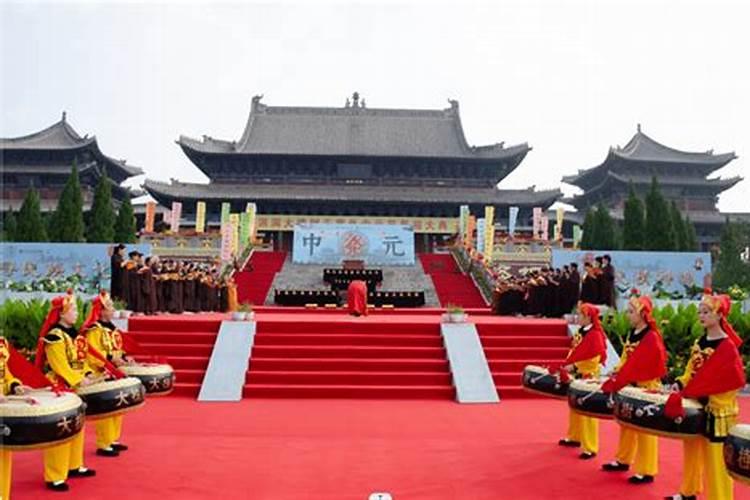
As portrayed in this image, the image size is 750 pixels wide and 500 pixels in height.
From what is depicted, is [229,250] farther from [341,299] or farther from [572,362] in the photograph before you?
[572,362]

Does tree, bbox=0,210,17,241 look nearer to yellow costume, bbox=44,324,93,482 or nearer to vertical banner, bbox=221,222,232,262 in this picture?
vertical banner, bbox=221,222,232,262

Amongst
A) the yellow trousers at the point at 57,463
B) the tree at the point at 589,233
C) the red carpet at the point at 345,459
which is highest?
the tree at the point at 589,233

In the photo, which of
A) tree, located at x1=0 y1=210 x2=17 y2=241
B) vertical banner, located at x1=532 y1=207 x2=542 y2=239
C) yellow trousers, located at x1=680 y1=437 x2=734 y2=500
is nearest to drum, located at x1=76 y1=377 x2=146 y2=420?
yellow trousers, located at x1=680 y1=437 x2=734 y2=500

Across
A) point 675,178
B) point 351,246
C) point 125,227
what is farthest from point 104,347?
point 675,178

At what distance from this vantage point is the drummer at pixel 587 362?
18.6 ft

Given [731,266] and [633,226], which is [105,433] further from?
[731,266]

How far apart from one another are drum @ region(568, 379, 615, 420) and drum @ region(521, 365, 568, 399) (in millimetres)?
421

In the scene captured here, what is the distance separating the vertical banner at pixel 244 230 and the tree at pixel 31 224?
22.4ft

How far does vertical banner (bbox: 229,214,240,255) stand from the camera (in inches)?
952

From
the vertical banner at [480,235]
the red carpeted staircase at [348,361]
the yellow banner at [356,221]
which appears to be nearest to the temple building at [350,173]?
the yellow banner at [356,221]

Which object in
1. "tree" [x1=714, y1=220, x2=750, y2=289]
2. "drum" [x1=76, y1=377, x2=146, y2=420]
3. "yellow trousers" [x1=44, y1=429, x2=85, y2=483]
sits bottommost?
"yellow trousers" [x1=44, y1=429, x2=85, y2=483]

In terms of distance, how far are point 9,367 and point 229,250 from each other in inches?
768

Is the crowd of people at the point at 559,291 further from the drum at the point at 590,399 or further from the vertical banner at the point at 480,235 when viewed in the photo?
the vertical banner at the point at 480,235

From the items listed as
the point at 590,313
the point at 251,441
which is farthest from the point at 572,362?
the point at 251,441
